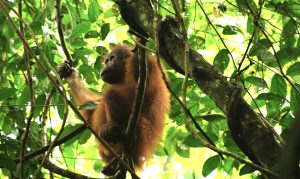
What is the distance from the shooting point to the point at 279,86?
10.0 feet

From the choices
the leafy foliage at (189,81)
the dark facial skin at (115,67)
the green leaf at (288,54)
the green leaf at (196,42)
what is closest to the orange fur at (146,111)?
the leafy foliage at (189,81)

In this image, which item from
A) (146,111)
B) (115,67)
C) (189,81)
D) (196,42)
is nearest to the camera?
(189,81)

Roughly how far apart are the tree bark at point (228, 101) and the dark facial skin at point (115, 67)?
1848 millimetres

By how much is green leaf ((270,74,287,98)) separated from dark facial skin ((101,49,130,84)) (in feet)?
6.57

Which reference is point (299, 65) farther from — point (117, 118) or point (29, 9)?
point (29, 9)

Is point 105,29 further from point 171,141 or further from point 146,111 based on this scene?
point 171,141

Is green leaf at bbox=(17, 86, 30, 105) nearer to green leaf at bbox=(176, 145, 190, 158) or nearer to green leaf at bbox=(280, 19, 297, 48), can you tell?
green leaf at bbox=(176, 145, 190, 158)

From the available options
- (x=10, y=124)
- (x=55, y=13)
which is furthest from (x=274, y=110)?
(x=10, y=124)

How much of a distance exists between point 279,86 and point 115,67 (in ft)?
7.13

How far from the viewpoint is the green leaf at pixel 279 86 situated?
3039 mm

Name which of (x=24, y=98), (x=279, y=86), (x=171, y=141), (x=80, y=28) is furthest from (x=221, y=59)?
(x=24, y=98)

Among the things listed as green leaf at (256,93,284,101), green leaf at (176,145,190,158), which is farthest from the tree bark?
green leaf at (176,145,190,158)

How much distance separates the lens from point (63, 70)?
14.2 feet

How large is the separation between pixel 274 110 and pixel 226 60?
0.52m
